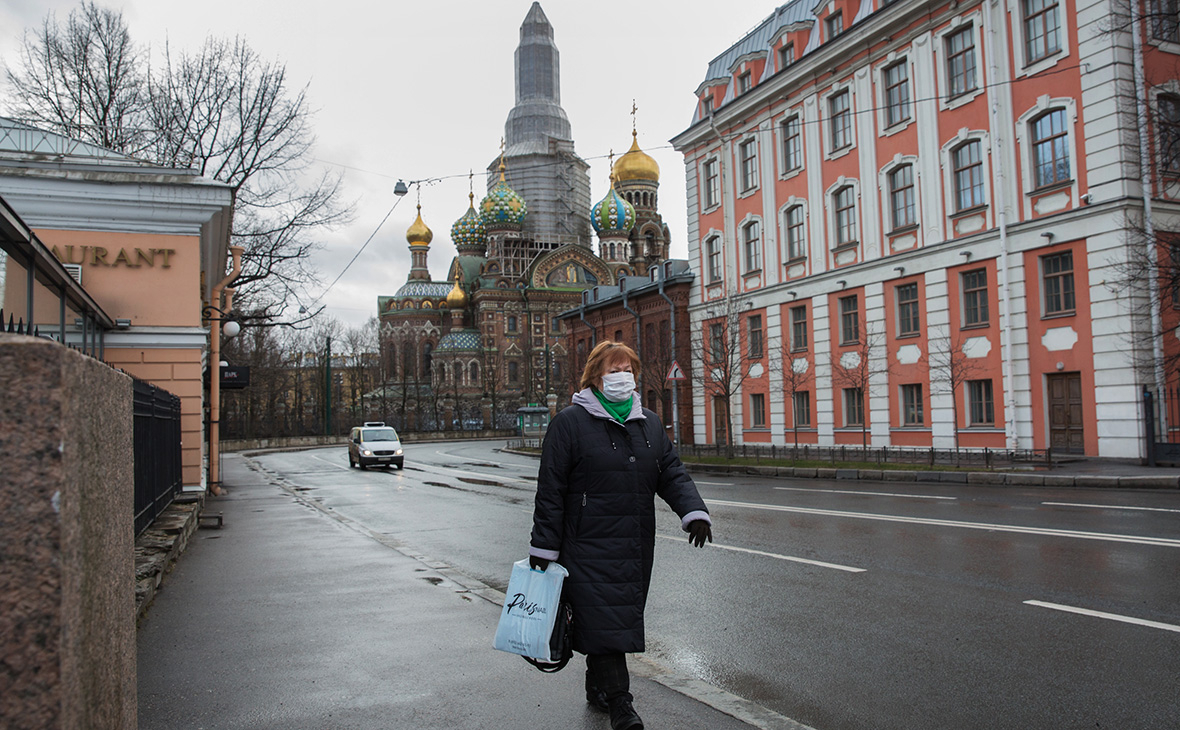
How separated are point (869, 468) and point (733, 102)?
17.1 m

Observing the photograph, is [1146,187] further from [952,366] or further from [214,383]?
[214,383]

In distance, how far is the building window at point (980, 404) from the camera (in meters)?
23.2

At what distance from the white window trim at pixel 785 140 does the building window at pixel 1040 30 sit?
875cm

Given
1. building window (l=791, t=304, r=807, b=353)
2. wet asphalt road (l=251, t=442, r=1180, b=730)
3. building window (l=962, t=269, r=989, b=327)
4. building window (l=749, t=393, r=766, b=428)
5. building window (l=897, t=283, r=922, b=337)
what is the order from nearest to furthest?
wet asphalt road (l=251, t=442, r=1180, b=730) → building window (l=962, t=269, r=989, b=327) → building window (l=897, t=283, r=922, b=337) → building window (l=791, t=304, r=807, b=353) → building window (l=749, t=393, r=766, b=428)

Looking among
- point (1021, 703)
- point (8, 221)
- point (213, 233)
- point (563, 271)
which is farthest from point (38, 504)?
point (563, 271)

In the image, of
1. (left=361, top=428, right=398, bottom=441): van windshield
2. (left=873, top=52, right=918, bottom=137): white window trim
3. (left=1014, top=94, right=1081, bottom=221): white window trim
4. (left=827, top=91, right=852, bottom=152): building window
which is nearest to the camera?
(left=1014, top=94, right=1081, bottom=221): white window trim

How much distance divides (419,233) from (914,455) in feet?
272

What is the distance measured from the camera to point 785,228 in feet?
103

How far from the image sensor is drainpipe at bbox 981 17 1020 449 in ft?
72.7

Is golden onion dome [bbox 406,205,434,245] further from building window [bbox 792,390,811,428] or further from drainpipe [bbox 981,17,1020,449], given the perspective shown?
drainpipe [bbox 981,17,1020,449]

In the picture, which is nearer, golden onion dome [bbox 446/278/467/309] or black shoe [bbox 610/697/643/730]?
black shoe [bbox 610/697/643/730]

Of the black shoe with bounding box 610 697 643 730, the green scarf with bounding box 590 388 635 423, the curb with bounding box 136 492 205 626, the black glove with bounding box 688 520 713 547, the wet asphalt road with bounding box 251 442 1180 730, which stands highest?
the green scarf with bounding box 590 388 635 423

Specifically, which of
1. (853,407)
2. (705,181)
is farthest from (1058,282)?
(705,181)

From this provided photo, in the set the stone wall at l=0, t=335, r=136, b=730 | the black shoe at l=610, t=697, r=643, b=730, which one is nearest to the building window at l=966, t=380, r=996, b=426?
the black shoe at l=610, t=697, r=643, b=730
